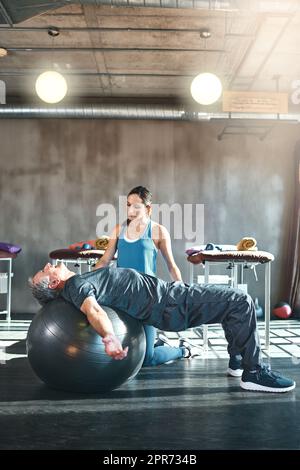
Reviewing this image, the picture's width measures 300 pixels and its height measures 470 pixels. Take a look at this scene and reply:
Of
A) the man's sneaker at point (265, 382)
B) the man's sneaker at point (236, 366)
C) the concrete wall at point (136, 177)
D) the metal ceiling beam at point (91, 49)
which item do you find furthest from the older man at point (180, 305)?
the concrete wall at point (136, 177)

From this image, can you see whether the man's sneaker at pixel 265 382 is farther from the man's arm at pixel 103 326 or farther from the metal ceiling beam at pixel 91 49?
the metal ceiling beam at pixel 91 49

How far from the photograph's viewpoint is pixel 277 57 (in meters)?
5.79

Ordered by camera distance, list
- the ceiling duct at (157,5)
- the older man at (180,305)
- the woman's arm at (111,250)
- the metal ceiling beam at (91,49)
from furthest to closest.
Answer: the metal ceiling beam at (91,49)
the ceiling duct at (157,5)
the woman's arm at (111,250)
the older man at (180,305)

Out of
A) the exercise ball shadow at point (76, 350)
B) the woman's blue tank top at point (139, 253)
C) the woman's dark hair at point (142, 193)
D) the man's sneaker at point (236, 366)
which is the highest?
the woman's dark hair at point (142, 193)

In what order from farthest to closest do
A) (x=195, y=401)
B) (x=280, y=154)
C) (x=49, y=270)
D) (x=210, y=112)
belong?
1. (x=280, y=154)
2. (x=210, y=112)
3. (x=49, y=270)
4. (x=195, y=401)

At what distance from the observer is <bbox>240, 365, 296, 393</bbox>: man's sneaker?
8.00ft

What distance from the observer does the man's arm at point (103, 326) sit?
79.3 inches

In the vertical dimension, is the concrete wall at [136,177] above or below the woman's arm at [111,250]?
above

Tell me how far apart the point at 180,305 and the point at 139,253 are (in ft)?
2.09

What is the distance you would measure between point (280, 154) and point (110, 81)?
2766mm

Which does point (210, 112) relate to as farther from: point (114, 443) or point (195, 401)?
point (114, 443)

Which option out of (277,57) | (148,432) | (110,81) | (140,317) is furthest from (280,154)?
(148,432)

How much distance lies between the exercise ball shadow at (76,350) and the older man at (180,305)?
2.8 inches

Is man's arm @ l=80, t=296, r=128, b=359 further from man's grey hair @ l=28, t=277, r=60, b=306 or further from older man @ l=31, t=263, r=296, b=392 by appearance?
man's grey hair @ l=28, t=277, r=60, b=306
